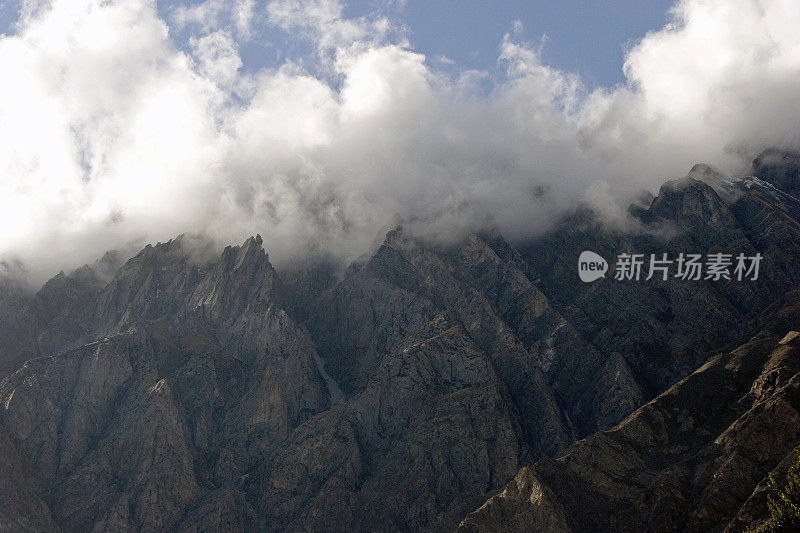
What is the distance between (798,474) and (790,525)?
937 cm

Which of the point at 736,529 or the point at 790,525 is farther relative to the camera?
the point at 736,529

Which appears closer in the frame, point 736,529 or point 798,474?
point 798,474

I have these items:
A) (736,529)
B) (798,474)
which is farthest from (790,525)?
(736,529)

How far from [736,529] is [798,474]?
58.7 metres

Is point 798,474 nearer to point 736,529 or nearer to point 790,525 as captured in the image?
point 790,525

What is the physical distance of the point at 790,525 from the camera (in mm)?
145125

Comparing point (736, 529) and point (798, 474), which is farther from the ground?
point (798, 474)

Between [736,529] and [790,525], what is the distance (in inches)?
2247

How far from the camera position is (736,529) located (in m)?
198

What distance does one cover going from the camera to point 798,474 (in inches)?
5778
